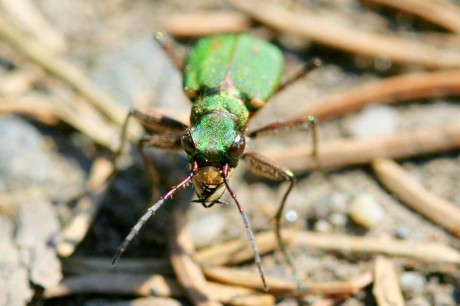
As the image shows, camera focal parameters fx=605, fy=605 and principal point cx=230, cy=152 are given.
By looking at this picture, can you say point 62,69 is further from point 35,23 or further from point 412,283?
point 412,283

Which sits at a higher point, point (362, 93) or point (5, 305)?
point (362, 93)

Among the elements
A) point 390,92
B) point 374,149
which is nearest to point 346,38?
point 390,92

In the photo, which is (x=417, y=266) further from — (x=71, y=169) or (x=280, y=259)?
(x=71, y=169)

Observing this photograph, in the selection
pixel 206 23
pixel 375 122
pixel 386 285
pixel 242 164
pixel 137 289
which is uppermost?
pixel 206 23

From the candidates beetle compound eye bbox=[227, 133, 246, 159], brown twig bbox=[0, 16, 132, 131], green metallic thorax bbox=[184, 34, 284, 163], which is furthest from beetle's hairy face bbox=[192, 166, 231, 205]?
brown twig bbox=[0, 16, 132, 131]

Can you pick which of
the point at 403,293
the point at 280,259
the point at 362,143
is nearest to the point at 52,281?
the point at 280,259

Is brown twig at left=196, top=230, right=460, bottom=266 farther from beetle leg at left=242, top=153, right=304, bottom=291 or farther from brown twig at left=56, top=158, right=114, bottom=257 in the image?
brown twig at left=56, top=158, right=114, bottom=257

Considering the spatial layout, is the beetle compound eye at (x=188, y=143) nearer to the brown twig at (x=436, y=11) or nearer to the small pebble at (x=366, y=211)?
the small pebble at (x=366, y=211)
